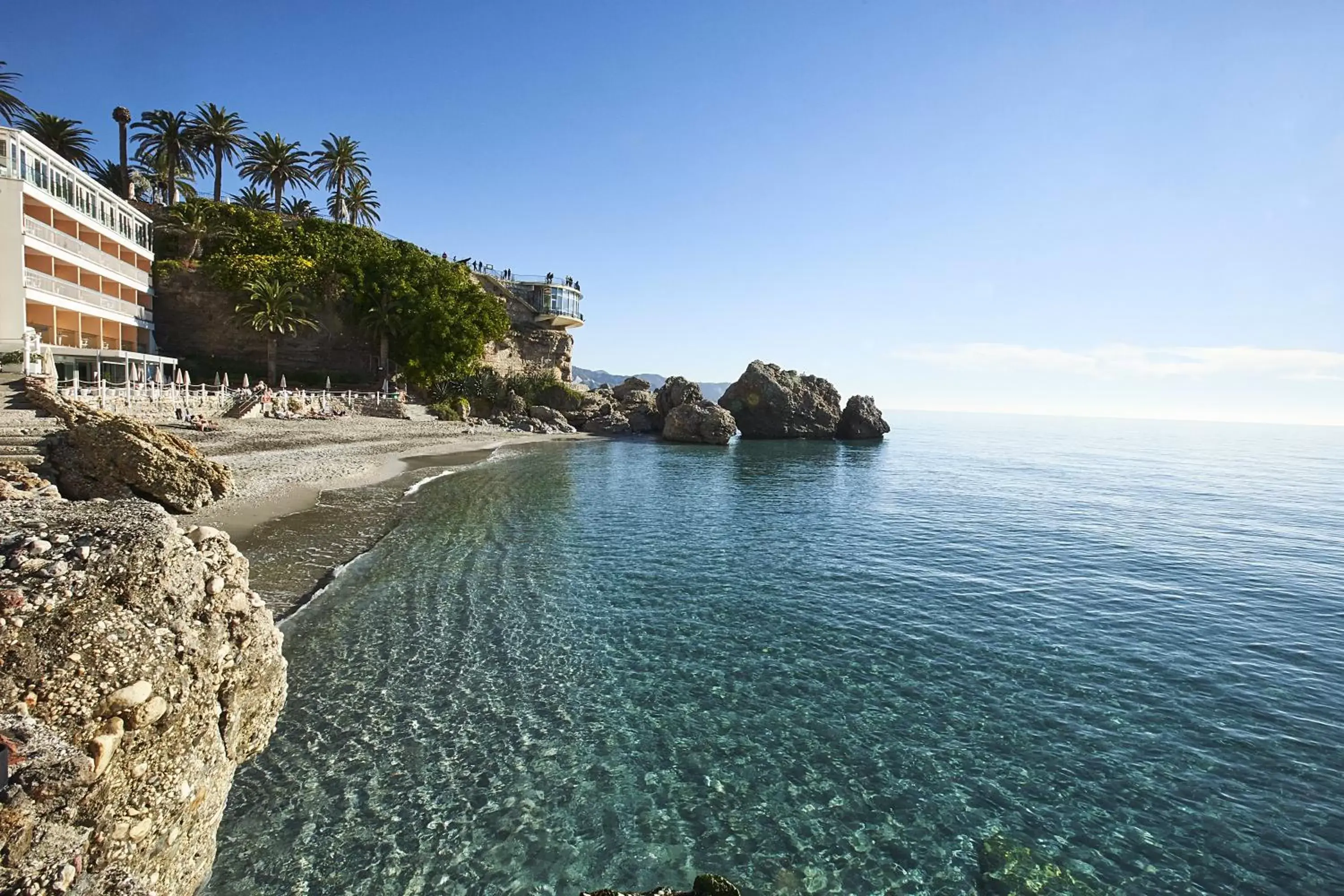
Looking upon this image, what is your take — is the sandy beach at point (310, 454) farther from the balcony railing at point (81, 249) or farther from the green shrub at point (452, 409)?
the balcony railing at point (81, 249)

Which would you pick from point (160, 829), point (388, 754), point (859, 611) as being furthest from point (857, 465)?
point (160, 829)

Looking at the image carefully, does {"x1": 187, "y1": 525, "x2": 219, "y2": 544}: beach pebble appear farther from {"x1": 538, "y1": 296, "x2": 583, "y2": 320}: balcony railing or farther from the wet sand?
{"x1": 538, "y1": 296, "x2": 583, "y2": 320}: balcony railing

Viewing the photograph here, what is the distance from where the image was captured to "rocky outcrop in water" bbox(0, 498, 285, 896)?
4.21m

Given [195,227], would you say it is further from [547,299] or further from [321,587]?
[321,587]

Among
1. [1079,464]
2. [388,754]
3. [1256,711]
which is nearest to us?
[388,754]

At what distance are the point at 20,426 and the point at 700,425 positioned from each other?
52.9 metres

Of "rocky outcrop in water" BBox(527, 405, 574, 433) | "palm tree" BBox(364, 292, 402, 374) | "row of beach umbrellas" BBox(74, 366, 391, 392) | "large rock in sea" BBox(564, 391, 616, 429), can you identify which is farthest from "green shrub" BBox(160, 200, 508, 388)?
"large rock in sea" BBox(564, 391, 616, 429)

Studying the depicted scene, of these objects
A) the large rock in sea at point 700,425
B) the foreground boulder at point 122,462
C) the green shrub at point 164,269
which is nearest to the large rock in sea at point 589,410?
the large rock in sea at point 700,425

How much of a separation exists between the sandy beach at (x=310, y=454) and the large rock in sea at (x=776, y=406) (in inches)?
1160

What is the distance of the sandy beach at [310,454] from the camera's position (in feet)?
70.1

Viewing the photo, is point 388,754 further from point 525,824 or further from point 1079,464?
point 1079,464

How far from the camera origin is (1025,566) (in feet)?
72.7

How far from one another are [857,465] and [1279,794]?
4551 centimetres

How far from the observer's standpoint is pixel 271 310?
5512 cm
